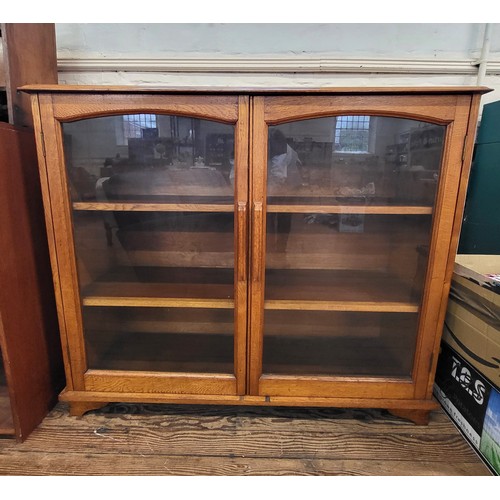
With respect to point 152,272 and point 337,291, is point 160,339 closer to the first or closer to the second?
point 152,272

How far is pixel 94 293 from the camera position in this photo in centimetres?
115

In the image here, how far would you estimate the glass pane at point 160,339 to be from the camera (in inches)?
46.1

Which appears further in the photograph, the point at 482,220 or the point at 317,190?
the point at 482,220

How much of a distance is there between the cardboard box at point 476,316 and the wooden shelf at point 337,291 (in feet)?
0.54

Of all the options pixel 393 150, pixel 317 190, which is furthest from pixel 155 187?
pixel 393 150

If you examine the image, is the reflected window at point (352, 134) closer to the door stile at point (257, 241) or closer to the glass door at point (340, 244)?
the glass door at point (340, 244)

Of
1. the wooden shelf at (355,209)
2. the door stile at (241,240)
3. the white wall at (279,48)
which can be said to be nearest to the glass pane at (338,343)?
the door stile at (241,240)

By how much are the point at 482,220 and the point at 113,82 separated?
166cm

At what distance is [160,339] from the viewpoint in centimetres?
129

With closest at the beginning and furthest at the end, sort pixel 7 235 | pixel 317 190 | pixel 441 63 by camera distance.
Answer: pixel 7 235 → pixel 317 190 → pixel 441 63

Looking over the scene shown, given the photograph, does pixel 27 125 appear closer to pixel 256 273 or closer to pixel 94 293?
pixel 94 293

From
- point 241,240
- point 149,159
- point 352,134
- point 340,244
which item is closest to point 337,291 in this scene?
point 340,244

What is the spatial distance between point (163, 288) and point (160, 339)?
0.22m

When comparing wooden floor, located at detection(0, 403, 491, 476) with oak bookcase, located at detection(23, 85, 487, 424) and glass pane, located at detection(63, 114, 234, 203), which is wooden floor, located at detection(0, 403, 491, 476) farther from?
glass pane, located at detection(63, 114, 234, 203)
